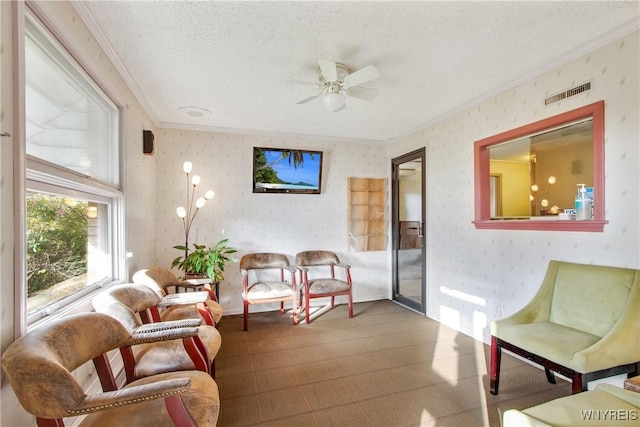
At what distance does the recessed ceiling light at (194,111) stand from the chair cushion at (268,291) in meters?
2.16

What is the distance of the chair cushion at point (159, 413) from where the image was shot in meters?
1.23

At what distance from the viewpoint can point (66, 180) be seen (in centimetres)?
171

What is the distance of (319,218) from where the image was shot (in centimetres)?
448

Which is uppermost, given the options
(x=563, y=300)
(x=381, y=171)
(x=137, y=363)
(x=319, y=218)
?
(x=381, y=171)

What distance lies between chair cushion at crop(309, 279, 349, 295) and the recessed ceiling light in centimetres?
246

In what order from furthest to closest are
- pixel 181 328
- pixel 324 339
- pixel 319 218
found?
pixel 319 218 < pixel 324 339 < pixel 181 328

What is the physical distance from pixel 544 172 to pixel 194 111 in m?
4.77

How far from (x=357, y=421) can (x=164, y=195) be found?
3392 mm

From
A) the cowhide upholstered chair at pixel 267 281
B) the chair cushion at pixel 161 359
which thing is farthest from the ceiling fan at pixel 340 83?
the cowhide upholstered chair at pixel 267 281

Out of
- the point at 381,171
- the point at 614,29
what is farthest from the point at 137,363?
the point at 381,171

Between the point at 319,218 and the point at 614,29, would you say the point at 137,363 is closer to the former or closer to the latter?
the point at 319,218

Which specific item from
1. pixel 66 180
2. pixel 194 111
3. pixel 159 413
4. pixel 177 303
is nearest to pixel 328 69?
pixel 66 180

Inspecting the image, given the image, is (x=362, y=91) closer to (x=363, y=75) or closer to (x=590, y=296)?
(x=363, y=75)

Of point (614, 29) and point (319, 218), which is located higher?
point (614, 29)
